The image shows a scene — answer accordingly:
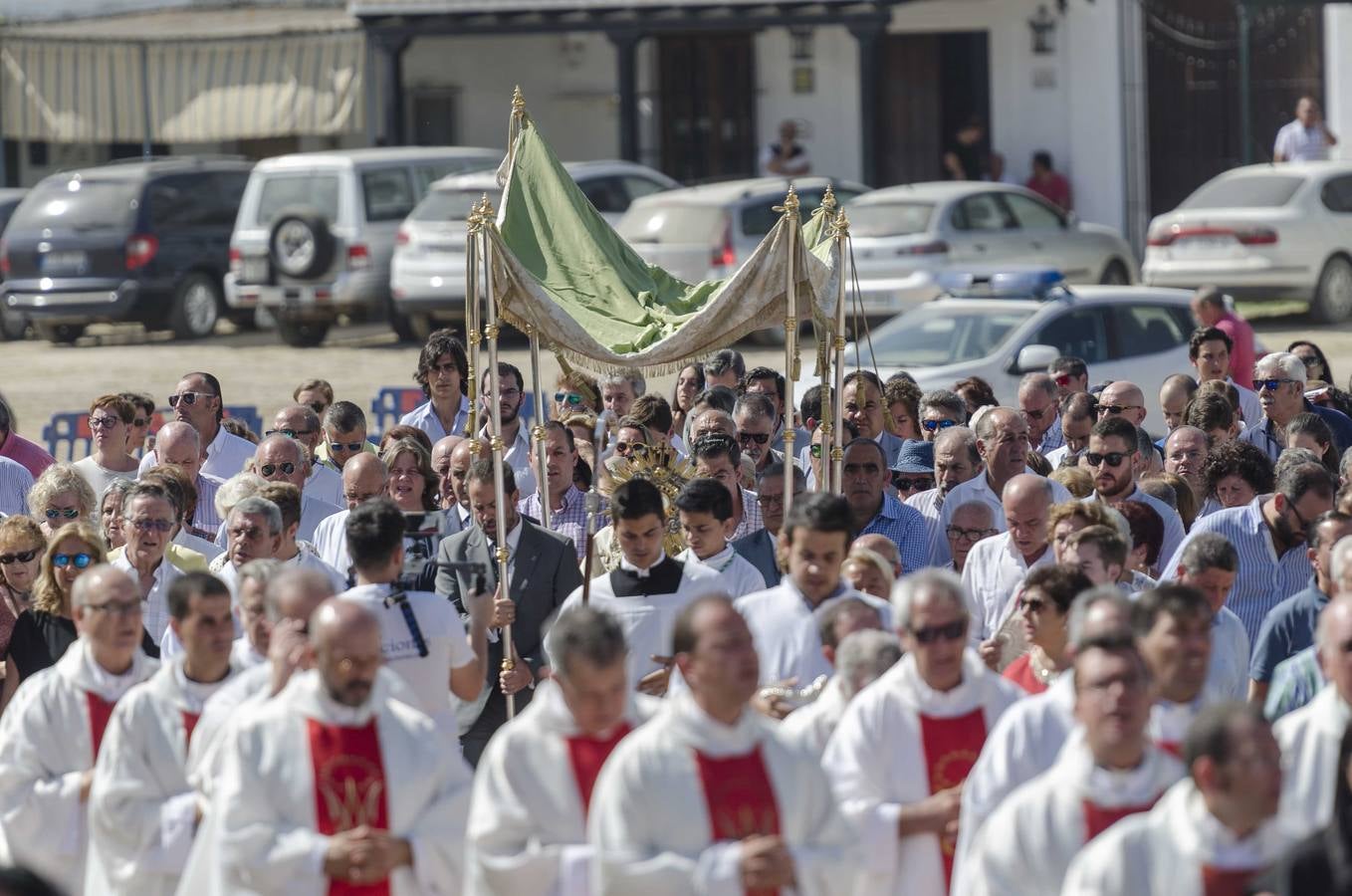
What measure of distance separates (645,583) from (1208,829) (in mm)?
3208

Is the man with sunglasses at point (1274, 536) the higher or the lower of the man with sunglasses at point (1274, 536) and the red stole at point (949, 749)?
the higher

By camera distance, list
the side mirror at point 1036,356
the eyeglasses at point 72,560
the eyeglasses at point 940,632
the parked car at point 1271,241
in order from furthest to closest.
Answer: the parked car at point 1271,241 → the side mirror at point 1036,356 → the eyeglasses at point 72,560 → the eyeglasses at point 940,632

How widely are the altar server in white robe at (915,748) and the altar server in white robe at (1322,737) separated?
0.80 m

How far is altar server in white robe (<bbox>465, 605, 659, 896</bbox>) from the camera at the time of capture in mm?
5578

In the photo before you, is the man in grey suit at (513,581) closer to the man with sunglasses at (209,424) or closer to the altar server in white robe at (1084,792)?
the man with sunglasses at (209,424)


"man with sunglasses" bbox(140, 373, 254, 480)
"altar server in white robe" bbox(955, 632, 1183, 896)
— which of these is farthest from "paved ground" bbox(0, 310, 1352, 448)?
"altar server in white robe" bbox(955, 632, 1183, 896)

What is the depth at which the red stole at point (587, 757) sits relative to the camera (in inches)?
→ 223

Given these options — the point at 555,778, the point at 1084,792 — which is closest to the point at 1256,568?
the point at 1084,792

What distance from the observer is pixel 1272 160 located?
27.1 metres

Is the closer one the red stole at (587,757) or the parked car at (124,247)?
the red stole at (587,757)

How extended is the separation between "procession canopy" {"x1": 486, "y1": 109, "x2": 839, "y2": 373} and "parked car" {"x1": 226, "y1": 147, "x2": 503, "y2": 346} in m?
13.2

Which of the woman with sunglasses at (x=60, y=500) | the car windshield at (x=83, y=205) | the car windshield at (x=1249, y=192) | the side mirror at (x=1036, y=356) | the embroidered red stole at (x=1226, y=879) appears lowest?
the embroidered red stole at (x=1226, y=879)

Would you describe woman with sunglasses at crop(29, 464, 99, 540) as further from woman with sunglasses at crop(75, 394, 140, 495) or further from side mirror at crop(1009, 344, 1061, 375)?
side mirror at crop(1009, 344, 1061, 375)

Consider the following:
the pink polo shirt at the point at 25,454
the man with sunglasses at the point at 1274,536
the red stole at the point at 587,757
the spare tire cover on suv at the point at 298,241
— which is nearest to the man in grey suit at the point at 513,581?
the man with sunglasses at the point at 1274,536
